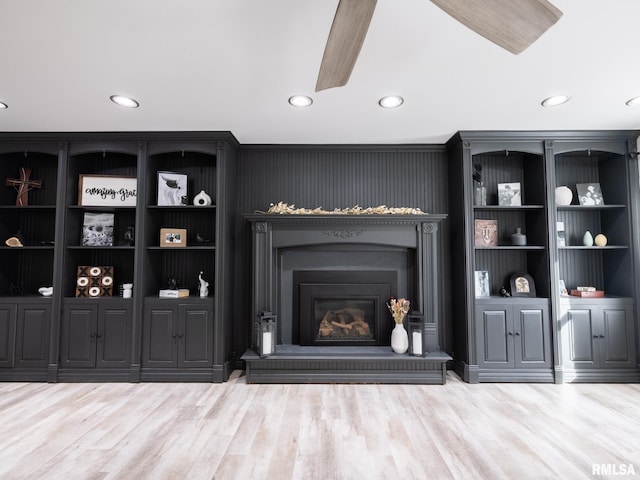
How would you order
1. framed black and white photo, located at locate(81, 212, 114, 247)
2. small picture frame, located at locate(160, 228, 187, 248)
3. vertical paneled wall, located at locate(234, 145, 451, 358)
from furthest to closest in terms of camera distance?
1. vertical paneled wall, located at locate(234, 145, 451, 358)
2. framed black and white photo, located at locate(81, 212, 114, 247)
3. small picture frame, located at locate(160, 228, 187, 248)

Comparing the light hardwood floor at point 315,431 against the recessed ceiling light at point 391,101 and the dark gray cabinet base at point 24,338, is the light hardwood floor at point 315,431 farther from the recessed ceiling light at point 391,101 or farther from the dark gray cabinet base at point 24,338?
the recessed ceiling light at point 391,101

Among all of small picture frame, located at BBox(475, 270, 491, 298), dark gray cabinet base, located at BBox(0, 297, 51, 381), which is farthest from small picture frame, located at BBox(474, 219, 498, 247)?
dark gray cabinet base, located at BBox(0, 297, 51, 381)

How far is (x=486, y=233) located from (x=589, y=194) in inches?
45.4

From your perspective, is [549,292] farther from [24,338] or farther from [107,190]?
[24,338]

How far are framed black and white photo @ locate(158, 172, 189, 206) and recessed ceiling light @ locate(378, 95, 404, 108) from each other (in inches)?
89.2

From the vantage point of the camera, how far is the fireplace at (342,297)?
400 centimetres

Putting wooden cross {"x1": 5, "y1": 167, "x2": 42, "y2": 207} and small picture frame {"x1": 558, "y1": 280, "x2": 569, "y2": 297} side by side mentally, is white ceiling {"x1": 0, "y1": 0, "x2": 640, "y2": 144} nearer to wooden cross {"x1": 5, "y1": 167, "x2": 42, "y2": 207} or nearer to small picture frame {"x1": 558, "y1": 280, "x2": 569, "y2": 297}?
wooden cross {"x1": 5, "y1": 167, "x2": 42, "y2": 207}

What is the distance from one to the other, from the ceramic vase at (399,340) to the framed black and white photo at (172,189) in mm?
2657

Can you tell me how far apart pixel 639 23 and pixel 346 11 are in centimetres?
173

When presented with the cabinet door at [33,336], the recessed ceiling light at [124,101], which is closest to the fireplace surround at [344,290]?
the recessed ceiling light at [124,101]

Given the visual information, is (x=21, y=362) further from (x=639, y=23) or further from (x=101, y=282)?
(x=639, y=23)

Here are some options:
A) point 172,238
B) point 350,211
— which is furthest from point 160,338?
point 350,211

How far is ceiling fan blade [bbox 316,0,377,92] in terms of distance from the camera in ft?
4.74

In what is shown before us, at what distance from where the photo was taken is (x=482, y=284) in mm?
3855
